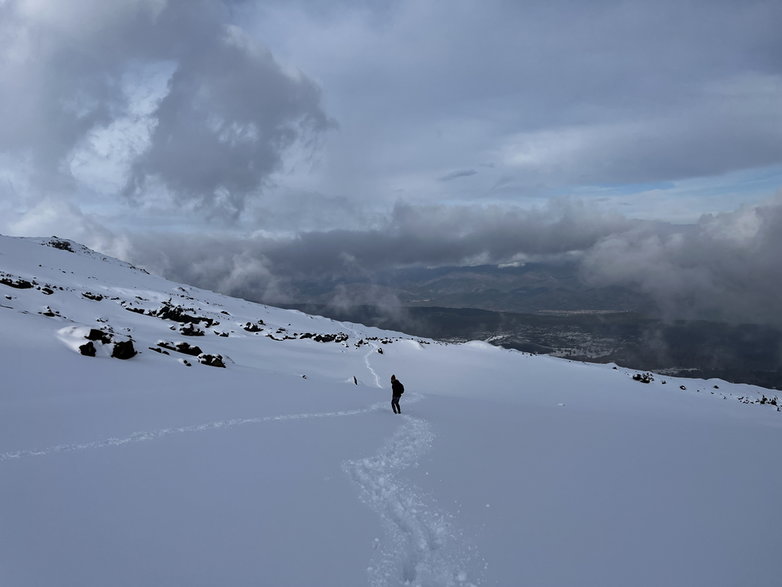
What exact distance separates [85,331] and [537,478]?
2161 centimetres

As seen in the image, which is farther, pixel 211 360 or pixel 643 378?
pixel 643 378

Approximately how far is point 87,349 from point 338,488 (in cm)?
1643

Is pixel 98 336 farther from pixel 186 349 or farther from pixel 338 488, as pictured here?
pixel 338 488

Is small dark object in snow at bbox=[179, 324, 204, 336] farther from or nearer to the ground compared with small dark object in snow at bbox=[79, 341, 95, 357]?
farther from the ground

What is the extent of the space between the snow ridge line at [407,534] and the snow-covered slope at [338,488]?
40mm

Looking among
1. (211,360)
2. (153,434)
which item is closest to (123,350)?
(211,360)

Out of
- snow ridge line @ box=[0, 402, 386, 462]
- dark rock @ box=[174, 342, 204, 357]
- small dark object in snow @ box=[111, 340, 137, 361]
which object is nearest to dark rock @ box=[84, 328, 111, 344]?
small dark object in snow @ box=[111, 340, 137, 361]

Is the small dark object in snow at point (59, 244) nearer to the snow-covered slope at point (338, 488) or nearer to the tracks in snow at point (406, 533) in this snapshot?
the snow-covered slope at point (338, 488)

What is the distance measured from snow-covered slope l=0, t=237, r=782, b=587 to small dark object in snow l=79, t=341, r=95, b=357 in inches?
8.3

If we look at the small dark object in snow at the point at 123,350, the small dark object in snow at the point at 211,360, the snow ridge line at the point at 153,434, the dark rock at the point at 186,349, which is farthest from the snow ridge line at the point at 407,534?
the dark rock at the point at 186,349

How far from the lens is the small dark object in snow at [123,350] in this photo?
1934 centimetres

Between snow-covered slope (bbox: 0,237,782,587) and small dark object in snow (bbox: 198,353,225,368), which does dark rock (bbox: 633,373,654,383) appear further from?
small dark object in snow (bbox: 198,353,225,368)

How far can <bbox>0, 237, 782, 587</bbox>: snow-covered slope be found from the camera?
594 cm

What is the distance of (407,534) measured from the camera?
7301 millimetres
